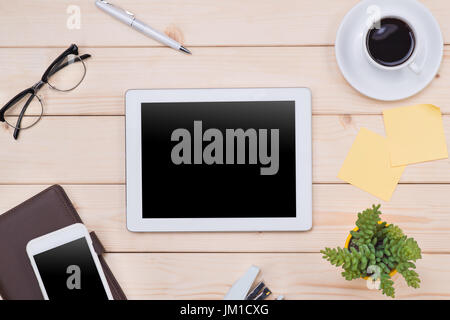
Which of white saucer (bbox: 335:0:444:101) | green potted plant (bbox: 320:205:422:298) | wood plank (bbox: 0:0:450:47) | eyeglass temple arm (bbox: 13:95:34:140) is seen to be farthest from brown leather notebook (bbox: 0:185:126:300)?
white saucer (bbox: 335:0:444:101)

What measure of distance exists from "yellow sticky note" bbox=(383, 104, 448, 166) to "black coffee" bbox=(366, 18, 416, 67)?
4.2 inches

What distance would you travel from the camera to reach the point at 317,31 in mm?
783

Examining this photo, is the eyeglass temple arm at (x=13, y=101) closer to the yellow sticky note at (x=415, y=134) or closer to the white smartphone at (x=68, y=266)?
the white smartphone at (x=68, y=266)

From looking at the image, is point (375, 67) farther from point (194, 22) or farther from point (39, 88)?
point (39, 88)

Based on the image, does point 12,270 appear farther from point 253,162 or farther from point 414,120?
point 414,120

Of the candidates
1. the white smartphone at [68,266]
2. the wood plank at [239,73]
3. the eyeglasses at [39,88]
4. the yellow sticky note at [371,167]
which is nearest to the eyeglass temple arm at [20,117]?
the eyeglasses at [39,88]

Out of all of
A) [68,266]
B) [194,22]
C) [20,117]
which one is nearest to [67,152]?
[20,117]

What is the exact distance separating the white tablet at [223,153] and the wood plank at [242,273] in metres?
0.09

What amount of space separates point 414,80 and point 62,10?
0.69 meters

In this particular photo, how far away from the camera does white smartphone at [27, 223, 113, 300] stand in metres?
0.76

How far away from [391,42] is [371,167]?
0.23 meters

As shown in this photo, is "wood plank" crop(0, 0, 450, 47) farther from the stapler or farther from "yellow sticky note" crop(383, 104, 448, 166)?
the stapler

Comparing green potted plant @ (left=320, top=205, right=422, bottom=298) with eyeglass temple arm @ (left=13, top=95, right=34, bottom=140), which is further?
eyeglass temple arm @ (left=13, top=95, right=34, bottom=140)
